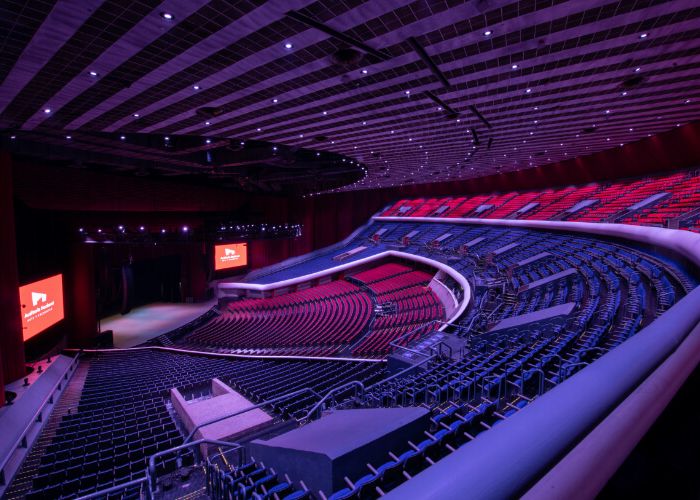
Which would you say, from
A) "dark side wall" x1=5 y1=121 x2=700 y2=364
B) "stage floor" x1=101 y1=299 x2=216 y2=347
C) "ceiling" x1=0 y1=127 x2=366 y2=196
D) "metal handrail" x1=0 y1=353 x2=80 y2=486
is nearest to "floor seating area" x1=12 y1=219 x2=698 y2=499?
"metal handrail" x1=0 y1=353 x2=80 y2=486

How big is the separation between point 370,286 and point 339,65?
1796 cm

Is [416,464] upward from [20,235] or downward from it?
downward

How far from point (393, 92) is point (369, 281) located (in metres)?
17.1

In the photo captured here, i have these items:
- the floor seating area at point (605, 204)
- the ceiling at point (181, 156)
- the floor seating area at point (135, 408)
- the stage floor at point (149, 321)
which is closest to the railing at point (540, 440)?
the floor seating area at point (135, 408)

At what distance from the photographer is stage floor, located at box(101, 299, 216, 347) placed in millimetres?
20234

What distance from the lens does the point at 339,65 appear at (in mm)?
6984

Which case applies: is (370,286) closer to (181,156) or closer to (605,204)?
(181,156)

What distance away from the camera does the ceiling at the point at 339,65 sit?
527 cm

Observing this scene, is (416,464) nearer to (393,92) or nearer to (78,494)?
(78,494)

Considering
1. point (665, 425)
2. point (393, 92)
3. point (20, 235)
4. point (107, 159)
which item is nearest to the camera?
point (665, 425)

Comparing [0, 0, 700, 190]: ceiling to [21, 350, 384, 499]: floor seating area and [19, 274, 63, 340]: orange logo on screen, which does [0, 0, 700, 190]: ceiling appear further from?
[21, 350, 384, 499]: floor seating area

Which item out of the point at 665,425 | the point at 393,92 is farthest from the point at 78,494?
the point at 393,92

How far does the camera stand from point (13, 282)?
10.8 meters

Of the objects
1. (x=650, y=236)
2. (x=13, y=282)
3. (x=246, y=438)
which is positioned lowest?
(x=246, y=438)
